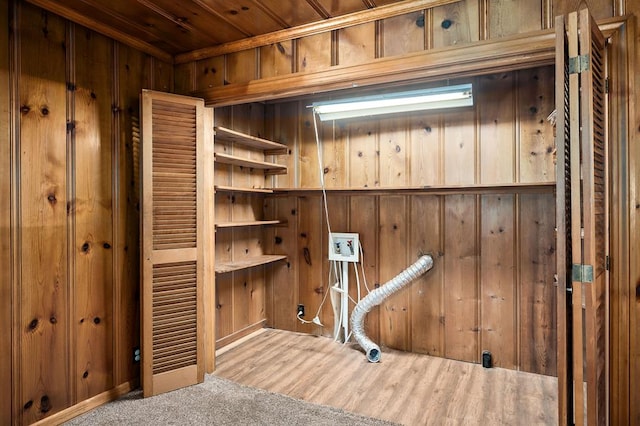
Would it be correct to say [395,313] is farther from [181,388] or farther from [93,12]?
[93,12]

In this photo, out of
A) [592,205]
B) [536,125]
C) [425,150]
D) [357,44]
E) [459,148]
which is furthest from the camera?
[425,150]

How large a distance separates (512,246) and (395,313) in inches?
43.0

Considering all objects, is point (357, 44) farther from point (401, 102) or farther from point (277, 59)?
point (401, 102)

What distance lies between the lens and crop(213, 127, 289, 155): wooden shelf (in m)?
2.97

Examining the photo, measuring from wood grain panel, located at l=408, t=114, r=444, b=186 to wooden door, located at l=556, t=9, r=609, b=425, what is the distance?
1591 mm

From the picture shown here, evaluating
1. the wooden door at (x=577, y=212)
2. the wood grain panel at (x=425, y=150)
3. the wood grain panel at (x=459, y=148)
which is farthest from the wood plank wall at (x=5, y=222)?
the wood grain panel at (x=459, y=148)

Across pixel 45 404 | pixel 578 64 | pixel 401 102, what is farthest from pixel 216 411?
pixel 578 64

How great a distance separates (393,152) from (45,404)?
2.89m

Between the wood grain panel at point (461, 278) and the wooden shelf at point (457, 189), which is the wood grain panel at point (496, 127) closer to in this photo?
the wooden shelf at point (457, 189)

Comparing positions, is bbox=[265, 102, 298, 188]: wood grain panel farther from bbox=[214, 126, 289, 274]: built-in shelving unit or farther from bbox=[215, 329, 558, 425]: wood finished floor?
bbox=[215, 329, 558, 425]: wood finished floor

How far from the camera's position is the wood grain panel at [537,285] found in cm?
276

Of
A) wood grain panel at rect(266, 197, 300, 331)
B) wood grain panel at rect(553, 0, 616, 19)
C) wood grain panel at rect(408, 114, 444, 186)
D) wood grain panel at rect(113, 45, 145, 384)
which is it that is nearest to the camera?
wood grain panel at rect(553, 0, 616, 19)

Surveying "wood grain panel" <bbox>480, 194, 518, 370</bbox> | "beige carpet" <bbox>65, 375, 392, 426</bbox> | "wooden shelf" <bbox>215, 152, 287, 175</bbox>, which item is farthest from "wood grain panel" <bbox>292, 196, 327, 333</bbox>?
"wood grain panel" <bbox>480, 194, 518, 370</bbox>

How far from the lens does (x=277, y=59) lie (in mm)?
2383
